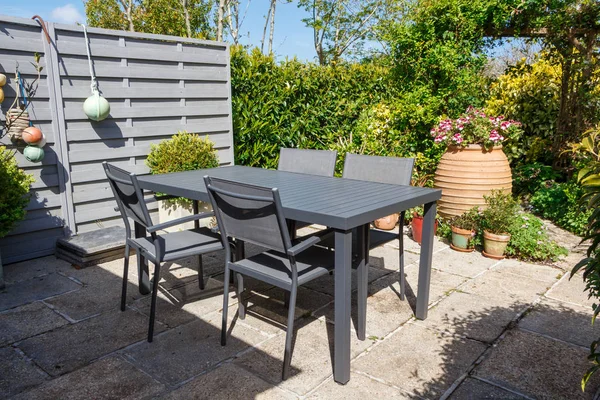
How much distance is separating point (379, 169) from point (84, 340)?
7.20ft

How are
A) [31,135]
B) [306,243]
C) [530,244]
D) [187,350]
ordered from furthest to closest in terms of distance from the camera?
[530,244] < [31,135] < [187,350] < [306,243]

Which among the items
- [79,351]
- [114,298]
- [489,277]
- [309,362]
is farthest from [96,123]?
[489,277]

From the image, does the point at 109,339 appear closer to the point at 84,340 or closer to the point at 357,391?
the point at 84,340

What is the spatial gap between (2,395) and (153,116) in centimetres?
306

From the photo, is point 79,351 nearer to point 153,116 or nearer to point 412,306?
point 412,306

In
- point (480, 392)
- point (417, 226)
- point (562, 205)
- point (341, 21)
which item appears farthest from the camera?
point (341, 21)

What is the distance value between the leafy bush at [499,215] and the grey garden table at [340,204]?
5.25ft

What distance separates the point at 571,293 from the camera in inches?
123

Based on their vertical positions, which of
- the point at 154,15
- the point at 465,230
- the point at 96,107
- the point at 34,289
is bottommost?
the point at 34,289

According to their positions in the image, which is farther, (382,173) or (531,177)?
(531,177)

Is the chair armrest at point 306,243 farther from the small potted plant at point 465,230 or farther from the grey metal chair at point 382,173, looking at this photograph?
the small potted plant at point 465,230

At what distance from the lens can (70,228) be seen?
407 cm

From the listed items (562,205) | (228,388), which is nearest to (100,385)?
(228,388)

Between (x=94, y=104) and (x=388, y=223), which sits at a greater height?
(x=94, y=104)
